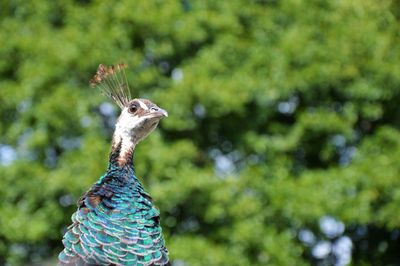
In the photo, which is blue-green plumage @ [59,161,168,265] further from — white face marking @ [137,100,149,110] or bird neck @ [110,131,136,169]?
white face marking @ [137,100,149,110]

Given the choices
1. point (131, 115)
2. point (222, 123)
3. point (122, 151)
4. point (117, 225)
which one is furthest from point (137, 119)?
point (222, 123)

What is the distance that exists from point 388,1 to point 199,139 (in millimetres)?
2456

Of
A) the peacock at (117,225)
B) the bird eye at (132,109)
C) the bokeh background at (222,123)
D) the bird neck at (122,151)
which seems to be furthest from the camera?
the bokeh background at (222,123)

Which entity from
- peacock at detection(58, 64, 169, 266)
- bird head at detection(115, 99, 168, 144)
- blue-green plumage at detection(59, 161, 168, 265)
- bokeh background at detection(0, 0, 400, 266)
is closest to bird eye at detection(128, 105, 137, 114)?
bird head at detection(115, 99, 168, 144)

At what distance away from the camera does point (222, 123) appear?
8.03 m

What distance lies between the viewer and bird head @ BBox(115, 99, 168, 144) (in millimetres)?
3039

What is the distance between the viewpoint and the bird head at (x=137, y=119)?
9.97 feet

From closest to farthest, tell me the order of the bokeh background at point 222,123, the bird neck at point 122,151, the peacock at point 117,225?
1. the peacock at point 117,225
2. the bird neck at point 122,151
3. the bokeh background at point 222,123

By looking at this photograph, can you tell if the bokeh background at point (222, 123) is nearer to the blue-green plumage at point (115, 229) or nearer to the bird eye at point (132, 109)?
the bird eye at point (132, 109)

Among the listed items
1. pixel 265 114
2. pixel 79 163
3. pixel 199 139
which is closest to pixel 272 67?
pixel 265 114

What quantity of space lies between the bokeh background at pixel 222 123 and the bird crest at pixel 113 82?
13.2ft

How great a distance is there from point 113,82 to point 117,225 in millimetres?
712

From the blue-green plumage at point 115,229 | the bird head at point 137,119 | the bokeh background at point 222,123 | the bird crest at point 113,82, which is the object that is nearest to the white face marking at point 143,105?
the bird head at point 137,119

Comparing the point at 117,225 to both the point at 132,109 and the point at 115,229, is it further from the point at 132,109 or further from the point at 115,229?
the point at 132,109
